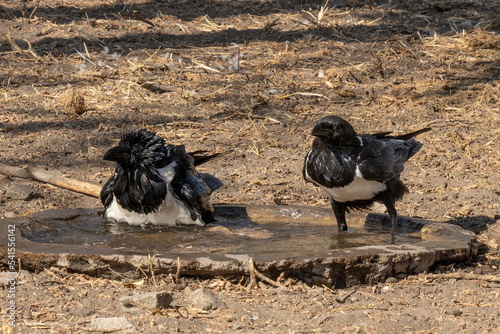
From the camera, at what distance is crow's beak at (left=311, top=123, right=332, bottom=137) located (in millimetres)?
5504

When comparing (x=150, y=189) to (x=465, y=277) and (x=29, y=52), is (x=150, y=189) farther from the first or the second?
(x=29, y=52)

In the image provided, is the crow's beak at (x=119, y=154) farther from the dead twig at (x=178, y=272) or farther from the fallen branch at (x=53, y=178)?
the dead twig at (x=178, y=272)

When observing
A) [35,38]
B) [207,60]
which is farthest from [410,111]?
[35,38]

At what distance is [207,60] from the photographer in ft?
34.5

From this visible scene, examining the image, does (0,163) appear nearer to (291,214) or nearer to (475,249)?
(291,214)

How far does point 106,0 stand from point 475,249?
9.29 metres

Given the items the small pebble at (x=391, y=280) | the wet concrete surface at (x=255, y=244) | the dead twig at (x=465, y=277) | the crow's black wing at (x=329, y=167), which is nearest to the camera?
the wet concrete surface at (x=255, y=244)

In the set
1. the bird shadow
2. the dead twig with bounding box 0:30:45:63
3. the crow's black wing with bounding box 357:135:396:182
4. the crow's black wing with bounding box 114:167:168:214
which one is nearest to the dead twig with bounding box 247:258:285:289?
the crow's black wing with bounding box 357:135:396:182

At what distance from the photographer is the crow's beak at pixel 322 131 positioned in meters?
5.50

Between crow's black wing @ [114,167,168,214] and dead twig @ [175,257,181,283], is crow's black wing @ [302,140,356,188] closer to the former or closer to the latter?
crow's black wing @ [114,167,168,214]

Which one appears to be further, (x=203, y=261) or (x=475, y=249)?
(x=475, y=249)

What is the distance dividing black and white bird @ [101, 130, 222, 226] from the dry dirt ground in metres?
1.11

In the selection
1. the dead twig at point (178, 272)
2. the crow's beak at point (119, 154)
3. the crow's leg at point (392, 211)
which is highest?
the crow's beak at point (119, 154)

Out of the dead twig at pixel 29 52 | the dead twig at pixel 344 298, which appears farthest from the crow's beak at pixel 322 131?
the dead twig at pixel 29 52
